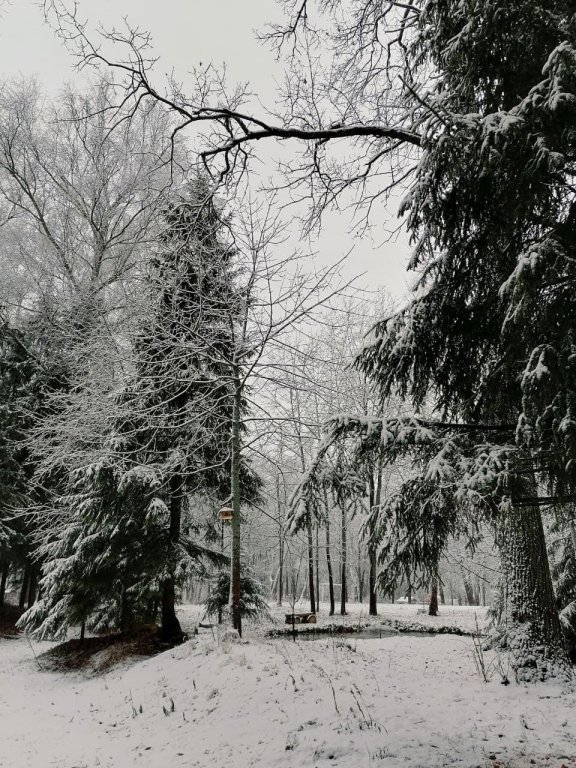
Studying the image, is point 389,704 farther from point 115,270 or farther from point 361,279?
point 115,270

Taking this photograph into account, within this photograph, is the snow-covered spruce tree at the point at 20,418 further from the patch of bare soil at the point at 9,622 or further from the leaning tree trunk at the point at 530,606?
the leaning tree trunk at the point at 530,606

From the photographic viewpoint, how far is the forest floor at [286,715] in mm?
3779

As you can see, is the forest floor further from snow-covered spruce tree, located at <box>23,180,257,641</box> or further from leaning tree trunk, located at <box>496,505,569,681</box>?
snow-covered spruce tree, located at <box>23,180,257,641</box>

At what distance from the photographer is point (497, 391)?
14.0 feet

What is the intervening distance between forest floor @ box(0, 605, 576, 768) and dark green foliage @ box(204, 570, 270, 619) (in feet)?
8.33

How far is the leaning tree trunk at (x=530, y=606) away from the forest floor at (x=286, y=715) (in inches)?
12.8

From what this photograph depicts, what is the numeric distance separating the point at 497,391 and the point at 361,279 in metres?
4.06

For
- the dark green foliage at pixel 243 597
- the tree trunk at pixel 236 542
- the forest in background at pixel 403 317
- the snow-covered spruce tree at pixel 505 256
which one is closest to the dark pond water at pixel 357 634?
the dark green foliage at pixel 243 597

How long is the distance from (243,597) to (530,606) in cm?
640

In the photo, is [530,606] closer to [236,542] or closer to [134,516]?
[236,542]

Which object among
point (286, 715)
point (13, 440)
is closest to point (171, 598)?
point (286, 715)

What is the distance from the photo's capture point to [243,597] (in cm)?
1032

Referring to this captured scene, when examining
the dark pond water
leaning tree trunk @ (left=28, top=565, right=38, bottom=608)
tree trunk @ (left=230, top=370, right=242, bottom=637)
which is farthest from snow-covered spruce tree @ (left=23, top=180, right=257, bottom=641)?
leaning tree trunk @ (left=28, top=565, right=38, bottom=608)

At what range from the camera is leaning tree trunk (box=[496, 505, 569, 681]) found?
213 inches
